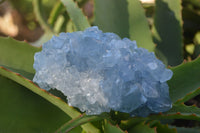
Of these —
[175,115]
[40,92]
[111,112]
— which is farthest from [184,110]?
[40,92]

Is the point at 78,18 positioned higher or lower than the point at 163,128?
higher

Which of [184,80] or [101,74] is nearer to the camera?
[101,74]

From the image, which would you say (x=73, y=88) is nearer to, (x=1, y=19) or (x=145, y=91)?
(x=145, y=91)

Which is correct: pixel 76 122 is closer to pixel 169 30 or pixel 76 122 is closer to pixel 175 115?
pixel 175 115

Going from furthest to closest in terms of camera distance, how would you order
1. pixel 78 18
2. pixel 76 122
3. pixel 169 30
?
pixel 169 30
pixel 78 18
pixel 76 122

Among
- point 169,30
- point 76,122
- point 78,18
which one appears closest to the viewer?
point 76,122

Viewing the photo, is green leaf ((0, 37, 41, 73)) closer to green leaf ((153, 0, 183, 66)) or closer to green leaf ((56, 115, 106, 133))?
green leaf ((56, 115, 106, 133))

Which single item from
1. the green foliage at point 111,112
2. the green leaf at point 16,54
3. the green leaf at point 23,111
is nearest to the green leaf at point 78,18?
the green foliage at point 111,112
